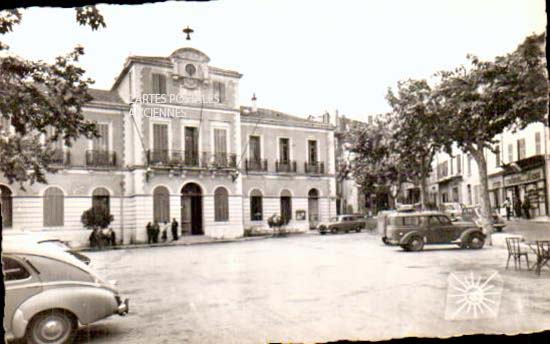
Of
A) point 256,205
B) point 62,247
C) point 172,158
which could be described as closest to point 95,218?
point 62,247

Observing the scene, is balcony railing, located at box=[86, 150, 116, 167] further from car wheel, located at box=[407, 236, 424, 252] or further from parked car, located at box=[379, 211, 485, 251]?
car wheel, located at box=[407, 236, 424, 252]

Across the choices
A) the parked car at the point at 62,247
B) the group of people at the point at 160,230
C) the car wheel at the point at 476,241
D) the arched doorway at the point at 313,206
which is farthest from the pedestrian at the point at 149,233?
the car wheel at the point at 476,241

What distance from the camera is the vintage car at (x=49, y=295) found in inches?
90.8

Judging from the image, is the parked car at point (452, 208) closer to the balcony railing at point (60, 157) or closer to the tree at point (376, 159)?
the tree at point (376, 159)

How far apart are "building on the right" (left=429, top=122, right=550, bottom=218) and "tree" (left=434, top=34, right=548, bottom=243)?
0.22 m

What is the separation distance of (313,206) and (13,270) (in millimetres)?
2042

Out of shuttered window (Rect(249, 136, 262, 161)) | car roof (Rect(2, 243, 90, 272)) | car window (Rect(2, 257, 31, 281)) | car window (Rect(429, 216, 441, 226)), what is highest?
shuttered window (Rect(249, 136, 262, 161))

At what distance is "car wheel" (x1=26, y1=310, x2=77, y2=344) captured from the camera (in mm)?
2297

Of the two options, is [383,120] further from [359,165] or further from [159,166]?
[159,166]

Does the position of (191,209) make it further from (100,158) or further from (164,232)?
(100,158)

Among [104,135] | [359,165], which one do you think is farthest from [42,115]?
[359,165]

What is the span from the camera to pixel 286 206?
343 cm

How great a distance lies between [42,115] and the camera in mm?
2479

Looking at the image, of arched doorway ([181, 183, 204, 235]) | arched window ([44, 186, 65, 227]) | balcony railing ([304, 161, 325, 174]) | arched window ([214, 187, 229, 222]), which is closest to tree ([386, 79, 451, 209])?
balcony railing ([304, 161, 325, 174])
